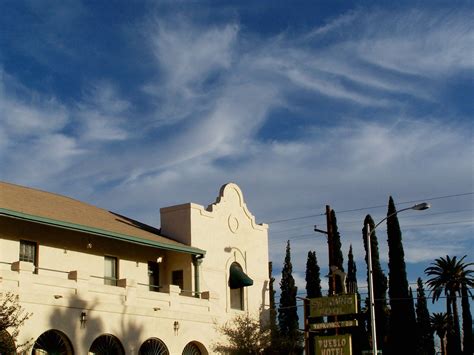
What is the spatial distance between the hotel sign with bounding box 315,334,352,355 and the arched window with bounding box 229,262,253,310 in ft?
37.6

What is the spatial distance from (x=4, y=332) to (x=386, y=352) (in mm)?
44589

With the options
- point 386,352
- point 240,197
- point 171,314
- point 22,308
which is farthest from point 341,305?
point 386,352

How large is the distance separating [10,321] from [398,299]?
4332cm

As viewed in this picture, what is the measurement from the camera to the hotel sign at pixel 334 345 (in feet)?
94.3

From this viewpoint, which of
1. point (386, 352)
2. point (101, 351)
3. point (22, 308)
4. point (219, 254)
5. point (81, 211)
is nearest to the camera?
point (22, 308)

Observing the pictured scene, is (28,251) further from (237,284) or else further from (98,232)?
(237,284)

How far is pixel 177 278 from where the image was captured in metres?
38.8

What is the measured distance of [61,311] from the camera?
97.1ft

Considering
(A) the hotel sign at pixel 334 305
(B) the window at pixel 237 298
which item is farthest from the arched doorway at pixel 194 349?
(A) the hotel sign at pixel 334 305

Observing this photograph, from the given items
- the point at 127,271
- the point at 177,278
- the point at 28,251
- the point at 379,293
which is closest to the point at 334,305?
the point at 127,271

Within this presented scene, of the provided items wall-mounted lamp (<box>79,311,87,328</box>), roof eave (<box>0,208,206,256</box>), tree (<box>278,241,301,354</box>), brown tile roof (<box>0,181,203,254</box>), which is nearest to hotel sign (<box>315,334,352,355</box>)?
wall-mounted lamp (<box>79,311,87,328</box>)

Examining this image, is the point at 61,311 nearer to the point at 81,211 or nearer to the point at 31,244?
the point at 31,244

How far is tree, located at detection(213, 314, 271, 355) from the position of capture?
123 feet

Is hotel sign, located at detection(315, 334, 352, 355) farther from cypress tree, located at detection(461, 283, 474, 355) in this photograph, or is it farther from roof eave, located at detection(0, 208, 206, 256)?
cypress tree, located at detection(461, 283, 474, 355)
